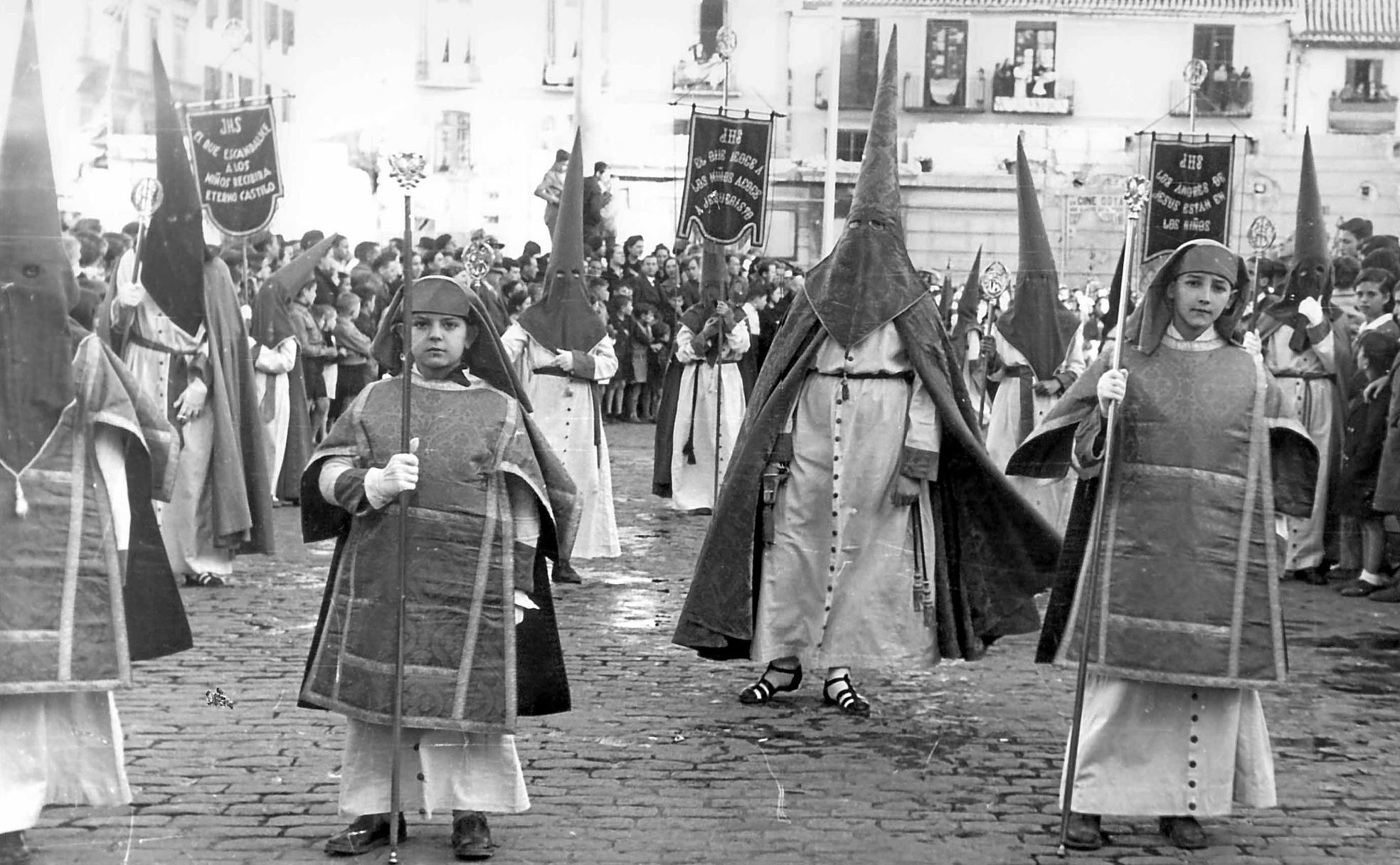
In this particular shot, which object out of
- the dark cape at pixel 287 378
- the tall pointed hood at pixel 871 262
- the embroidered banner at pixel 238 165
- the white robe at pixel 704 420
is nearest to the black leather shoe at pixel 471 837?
the tall pointed hood at pixel 871 262

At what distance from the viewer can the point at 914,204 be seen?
25.8 m

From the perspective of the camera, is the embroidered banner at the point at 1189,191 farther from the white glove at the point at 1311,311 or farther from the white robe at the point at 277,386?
the white robe at the point at 277,386

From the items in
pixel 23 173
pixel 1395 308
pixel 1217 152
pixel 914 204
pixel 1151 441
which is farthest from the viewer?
pixel 914 204

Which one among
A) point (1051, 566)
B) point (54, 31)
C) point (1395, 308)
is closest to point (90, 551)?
point (54, 31)

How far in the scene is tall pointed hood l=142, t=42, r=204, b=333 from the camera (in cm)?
875

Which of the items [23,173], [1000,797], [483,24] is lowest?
[1000,797]

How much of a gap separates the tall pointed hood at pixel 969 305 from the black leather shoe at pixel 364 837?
40.6 ft

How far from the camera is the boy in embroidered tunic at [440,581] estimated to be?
5.46 metres

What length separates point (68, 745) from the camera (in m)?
5.53

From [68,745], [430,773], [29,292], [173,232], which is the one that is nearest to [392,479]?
[430,773]

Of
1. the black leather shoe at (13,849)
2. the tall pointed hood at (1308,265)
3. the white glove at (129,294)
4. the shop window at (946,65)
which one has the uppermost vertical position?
the shop window at (946,65)

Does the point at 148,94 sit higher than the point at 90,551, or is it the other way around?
the point at 148,94

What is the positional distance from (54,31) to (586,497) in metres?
5.47

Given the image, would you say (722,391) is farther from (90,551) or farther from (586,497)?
(90,551)
